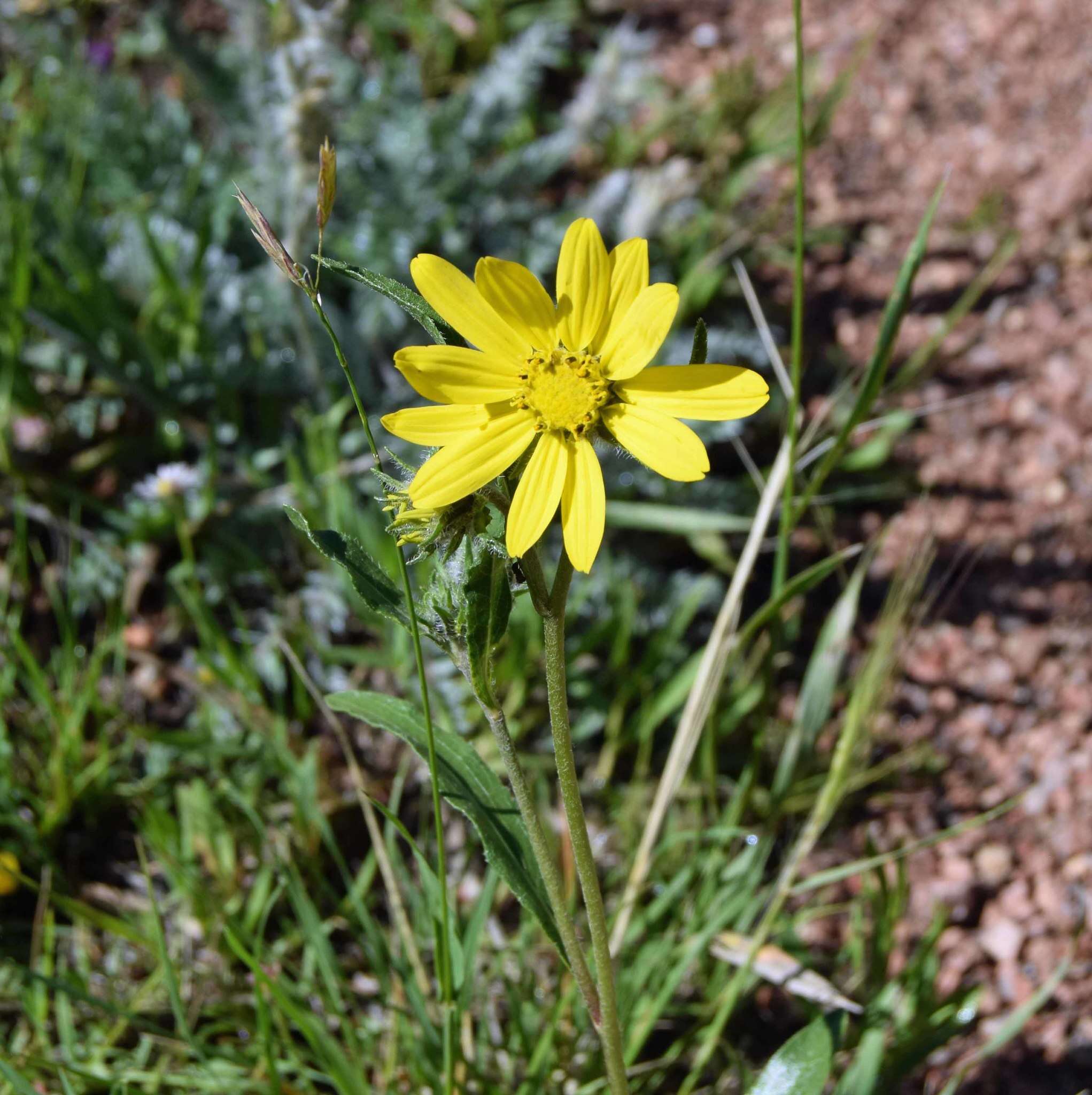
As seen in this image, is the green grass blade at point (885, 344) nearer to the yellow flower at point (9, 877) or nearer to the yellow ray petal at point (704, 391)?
the yellow ray petal at point (704, 391)

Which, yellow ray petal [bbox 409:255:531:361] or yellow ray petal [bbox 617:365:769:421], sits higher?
yellow ray petal [bbox 409:255:531:361]

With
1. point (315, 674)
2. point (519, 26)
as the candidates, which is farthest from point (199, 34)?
point (315, 674)

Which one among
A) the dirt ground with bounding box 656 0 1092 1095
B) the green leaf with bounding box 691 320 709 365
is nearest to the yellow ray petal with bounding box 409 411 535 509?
the green leaf with bounding box 691 320 709 365

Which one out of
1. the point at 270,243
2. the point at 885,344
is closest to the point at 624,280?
the point at 270,243

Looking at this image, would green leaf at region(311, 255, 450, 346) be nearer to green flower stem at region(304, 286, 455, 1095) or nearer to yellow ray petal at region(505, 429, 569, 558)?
green flower stem at region(304, 286, 455, 1095)

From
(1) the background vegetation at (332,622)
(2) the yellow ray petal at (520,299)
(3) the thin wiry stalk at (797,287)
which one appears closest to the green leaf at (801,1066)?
(1) the background vegetation at (332,622)

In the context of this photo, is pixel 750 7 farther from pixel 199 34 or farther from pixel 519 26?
pixel 199 34
